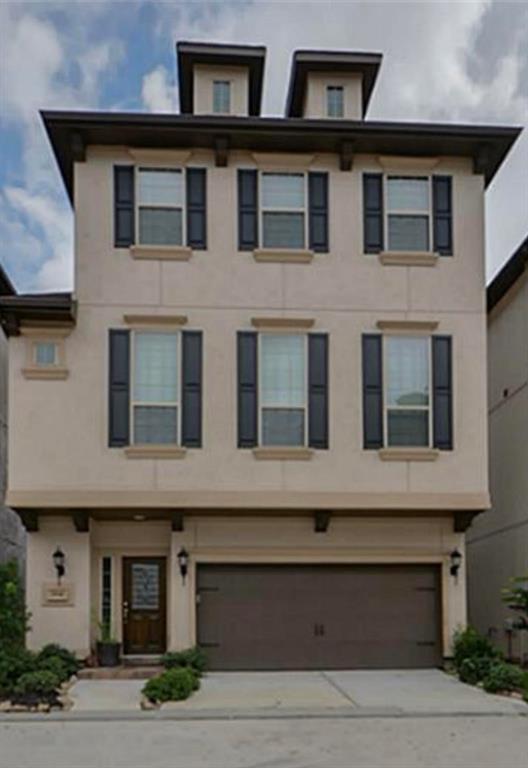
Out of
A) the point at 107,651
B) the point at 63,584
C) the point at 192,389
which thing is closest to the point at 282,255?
the point at 192,389

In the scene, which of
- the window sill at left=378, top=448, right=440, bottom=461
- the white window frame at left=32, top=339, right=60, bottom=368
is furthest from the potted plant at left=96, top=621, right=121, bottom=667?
the window sill at left=378, top=448, right=440, bottom=461

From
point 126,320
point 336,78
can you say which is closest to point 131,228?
point 126,320

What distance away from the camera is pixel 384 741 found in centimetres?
1268

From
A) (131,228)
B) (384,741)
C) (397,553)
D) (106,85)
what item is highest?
(106,85)

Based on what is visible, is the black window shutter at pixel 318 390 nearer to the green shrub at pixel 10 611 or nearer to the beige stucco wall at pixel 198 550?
the beige stucco wall at pixel 198 550

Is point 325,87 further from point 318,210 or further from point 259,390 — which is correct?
point 259,390

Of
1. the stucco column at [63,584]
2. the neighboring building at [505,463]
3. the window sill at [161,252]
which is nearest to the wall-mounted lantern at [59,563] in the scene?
the stucco column at [63,584]

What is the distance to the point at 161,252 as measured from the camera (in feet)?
62.7

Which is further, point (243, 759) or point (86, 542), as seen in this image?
point (86, 542)

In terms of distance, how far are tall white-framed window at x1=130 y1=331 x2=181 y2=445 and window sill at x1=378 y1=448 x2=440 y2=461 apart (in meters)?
3.53

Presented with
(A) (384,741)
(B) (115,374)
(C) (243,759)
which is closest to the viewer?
(C) (243,759)

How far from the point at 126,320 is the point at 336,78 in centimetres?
623

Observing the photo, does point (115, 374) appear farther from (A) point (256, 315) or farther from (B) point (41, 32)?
(B) point (41, 32)

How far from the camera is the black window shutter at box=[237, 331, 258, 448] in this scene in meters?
18.9
